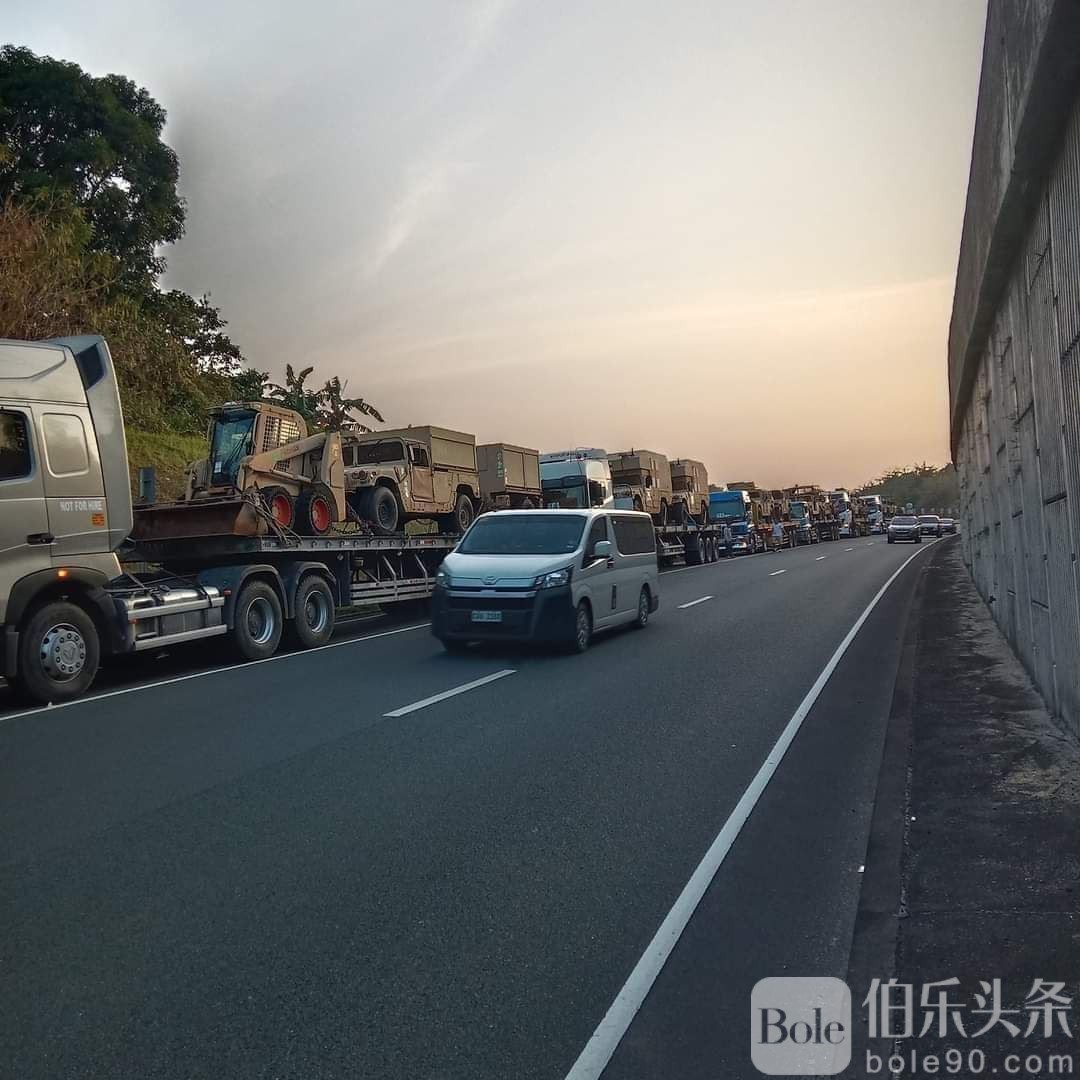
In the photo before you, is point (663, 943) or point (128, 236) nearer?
point (663, 943)

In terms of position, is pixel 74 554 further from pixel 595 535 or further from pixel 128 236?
pixel 128 236

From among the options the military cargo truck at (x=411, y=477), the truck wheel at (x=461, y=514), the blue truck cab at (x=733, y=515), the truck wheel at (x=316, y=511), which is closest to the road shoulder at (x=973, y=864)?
the truck wheel at (x=316, y=511)

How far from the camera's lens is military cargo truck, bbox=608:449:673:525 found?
36156 mm

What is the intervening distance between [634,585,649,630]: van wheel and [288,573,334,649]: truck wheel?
15.8 ft

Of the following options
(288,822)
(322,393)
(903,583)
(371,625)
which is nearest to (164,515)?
(371,625)

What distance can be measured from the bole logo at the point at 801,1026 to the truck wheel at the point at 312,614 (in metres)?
12.2

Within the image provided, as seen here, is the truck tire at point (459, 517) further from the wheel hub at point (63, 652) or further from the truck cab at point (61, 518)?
the wheel hub at point (63, 652)

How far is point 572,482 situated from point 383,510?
10.5 meters

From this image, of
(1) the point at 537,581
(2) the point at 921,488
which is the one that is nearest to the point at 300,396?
(1) the point at 537,581

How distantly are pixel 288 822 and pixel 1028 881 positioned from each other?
396 centimetres

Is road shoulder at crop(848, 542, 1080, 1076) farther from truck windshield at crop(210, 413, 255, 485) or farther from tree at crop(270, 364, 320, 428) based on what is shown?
tree at crop(270, 364, 320, 428)

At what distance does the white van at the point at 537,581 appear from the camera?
1266 centimetres

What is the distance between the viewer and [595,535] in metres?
14.2

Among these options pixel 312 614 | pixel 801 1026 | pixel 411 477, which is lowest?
pixel 801 1026
